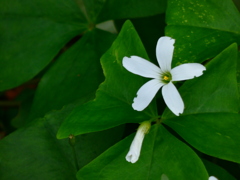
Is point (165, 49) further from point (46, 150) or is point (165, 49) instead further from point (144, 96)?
point (46, 150)

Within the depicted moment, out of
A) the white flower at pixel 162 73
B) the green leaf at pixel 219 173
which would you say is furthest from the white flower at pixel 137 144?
the green leaf at pixel 219 173

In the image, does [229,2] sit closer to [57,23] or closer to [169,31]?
[169,31]

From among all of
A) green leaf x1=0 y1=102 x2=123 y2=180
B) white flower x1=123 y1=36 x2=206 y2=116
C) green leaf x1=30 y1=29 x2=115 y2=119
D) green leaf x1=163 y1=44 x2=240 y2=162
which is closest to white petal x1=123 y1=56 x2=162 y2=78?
white flower x1=123 y1=36 x2=206 y2=116

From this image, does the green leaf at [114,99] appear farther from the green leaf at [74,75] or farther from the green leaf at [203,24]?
the green leaf at [74,75]

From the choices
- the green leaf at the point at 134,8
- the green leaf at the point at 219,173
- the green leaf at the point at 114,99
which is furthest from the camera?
the green leaf at the point at 134,8

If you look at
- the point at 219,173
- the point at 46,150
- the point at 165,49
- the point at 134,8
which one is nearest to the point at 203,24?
the point at 165,49

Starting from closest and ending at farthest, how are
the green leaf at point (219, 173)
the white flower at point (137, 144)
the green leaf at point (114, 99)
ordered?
the white flower at point (137, 144) → the green leaf at point (114, 99) → the green leaf at point (219, 173)
